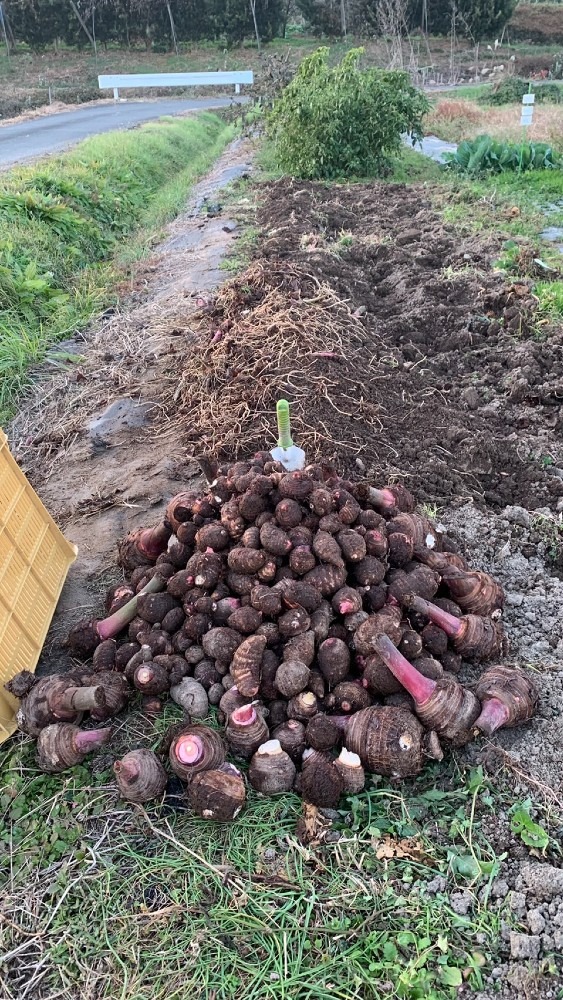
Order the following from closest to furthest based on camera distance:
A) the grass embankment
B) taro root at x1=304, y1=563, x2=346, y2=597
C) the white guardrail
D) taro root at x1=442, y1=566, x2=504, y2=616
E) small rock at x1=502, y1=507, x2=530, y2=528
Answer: taro root at x1=304, y1=563, x2=346, y2=597 < taro root at x1=442, y1=566, x2=504, y2=616 < small rock at x1=502, y1=507, x2=530, y2=528 < the grass embankment < the white guardrail

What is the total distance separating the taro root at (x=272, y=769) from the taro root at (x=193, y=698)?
12.6 inches

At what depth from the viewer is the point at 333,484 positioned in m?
2.78

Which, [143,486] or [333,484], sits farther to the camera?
[143,486]

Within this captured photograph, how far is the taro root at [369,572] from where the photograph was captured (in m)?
2.47

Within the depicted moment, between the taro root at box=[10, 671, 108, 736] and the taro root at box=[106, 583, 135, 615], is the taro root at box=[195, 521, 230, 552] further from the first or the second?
the taro root at box=[10, 671, 108, 736]

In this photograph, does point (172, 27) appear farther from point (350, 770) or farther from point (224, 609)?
point (350, 770)

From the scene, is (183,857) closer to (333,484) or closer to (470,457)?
(333,484)

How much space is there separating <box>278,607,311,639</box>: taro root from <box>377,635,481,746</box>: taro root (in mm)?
292

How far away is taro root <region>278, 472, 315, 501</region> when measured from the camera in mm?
2564

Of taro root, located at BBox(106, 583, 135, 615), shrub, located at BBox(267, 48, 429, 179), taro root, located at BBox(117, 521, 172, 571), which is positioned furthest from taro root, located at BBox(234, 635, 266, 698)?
shrub, located at BBox(267, 48, 429, 179)

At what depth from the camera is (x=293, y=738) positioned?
2.20 metres

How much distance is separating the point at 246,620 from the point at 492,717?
950 millimetres

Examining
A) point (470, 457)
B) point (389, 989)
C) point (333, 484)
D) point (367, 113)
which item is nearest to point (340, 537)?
point (333, 484)

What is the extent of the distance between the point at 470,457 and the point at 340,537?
188 centimetres
